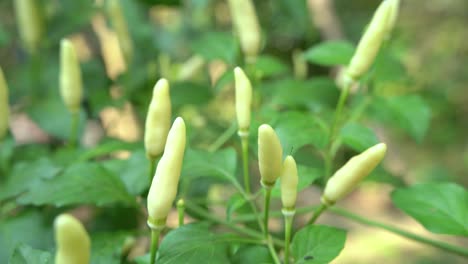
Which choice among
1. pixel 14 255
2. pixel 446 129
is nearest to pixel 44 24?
pixel 14 255

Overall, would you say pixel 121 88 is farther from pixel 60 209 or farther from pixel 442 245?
pixel 442 245

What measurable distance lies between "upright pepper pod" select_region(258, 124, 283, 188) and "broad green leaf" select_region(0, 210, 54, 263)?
32cm

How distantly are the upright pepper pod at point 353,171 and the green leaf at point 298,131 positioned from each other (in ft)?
0.30

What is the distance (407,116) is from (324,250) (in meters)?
0.38

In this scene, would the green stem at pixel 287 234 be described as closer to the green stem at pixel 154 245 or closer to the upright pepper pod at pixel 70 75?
the green stem at pixel 154 245

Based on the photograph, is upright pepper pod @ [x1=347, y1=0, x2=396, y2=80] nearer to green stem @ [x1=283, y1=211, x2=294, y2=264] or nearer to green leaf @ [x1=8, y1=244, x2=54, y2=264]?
green stem @ [x1=283, y1=211, x2=294, y2=264]

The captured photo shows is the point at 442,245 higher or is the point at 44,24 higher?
the point at 44,24

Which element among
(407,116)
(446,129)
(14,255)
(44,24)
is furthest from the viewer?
(446,129)

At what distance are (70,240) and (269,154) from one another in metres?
0.19

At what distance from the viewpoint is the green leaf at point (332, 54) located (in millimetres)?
856

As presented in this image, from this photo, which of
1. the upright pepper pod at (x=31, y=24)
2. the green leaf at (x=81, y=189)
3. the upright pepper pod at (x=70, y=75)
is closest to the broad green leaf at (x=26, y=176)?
the green leaf at (x=81, y=189)

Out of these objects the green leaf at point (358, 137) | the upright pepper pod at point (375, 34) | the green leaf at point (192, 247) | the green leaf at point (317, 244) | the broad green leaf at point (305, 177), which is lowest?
the green leaf at point (317, 244)

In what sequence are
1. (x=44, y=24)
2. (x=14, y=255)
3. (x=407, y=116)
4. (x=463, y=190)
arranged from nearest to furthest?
(x=14, y=255) < (x=463, y=190) < (x=407, y=116) < (x=44, y=24)

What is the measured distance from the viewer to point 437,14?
373cm
